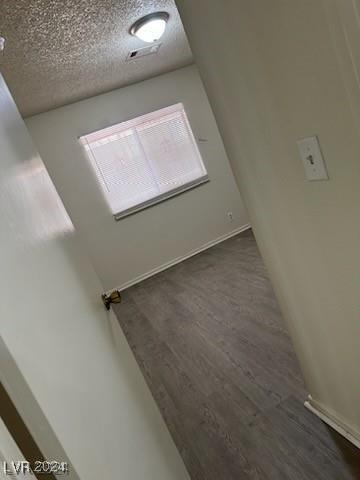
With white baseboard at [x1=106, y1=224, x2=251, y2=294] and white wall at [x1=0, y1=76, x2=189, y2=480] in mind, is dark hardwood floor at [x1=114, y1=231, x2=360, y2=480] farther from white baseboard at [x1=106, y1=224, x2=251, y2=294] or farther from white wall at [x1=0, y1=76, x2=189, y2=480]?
white baseboard at [x1=106, y1=224, x2=251, y2=294]

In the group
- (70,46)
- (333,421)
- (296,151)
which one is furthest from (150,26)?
(333,421)

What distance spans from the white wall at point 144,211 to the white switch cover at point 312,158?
3.48m

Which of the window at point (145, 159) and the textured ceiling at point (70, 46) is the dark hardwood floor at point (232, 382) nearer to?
the window at point (145, 159)

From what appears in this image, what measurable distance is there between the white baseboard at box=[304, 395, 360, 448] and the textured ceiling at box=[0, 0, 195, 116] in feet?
8.09

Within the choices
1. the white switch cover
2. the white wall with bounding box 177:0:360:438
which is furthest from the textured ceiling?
the white switch cover

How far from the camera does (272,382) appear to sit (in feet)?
6.35

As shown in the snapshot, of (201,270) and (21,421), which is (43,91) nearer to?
(201,270)

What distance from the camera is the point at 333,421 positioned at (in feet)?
5.06

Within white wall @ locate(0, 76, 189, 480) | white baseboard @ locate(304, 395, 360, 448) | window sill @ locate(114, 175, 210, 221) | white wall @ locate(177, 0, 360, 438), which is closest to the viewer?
white wall @ locate(0, 76, 189, 480)

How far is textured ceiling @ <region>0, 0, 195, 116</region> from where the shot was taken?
190cm

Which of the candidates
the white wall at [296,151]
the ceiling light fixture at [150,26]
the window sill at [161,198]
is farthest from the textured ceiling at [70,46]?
the window sill at [161,198]

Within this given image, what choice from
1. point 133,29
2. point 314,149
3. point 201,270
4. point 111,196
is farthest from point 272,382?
point 111,196

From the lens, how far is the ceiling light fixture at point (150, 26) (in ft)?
8.00

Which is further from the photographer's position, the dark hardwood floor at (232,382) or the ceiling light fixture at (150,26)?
the ceiling light fixture at (150,26)
